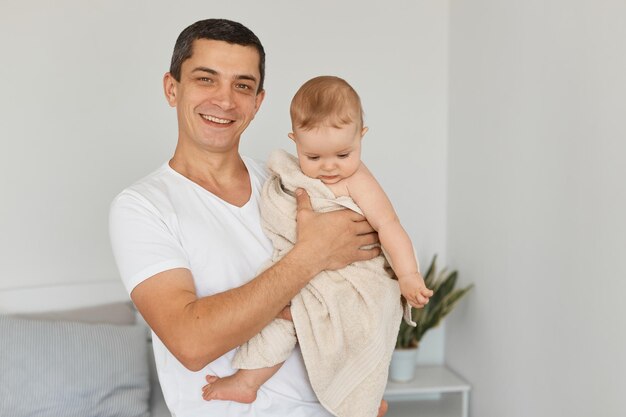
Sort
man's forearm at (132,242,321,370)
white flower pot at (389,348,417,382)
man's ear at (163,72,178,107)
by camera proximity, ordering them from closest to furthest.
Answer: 1. man's forearm at (132,242,321,370)
2. man's ear at (163,72,178,107)
3. white flower pot at (389,348,417,382)

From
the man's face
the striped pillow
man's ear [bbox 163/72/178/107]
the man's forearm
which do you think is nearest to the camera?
the man's forearm

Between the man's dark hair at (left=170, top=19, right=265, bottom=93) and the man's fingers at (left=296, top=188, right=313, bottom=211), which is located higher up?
the man's dark hair at (left=170, top=19, right=265, bottom=93)

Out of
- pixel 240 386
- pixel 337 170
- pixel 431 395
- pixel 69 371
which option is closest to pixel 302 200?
pixel 337 170

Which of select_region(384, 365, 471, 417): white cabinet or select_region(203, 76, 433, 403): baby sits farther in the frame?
select_region(384, 365, 471, 417): white cabinet

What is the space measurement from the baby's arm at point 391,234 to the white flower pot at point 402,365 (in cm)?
155

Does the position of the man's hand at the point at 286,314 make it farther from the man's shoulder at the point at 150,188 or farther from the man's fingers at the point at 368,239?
the man's shoulder at the point at 150,188

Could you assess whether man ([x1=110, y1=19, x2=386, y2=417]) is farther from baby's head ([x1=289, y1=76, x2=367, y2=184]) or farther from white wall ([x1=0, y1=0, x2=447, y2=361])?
white wall ([x1=0, y1=0, x2=447, y2=361])

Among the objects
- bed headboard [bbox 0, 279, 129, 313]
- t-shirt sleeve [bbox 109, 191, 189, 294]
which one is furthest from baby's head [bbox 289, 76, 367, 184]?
bed headboard [bbox 0, 279, 129, 313]

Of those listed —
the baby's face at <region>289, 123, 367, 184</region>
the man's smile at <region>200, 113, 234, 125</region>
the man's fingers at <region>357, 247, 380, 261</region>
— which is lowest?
the man's fingers at <region>357, 247, 380, 261</region>

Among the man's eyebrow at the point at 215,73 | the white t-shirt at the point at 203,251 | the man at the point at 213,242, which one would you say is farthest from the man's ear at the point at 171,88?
the white t-shirt at the point at 203,251

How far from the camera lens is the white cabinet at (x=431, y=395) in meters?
3.13

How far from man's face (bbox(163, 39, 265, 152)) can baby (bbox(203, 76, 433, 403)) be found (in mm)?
170

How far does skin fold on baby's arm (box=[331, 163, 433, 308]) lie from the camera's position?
1.61 m

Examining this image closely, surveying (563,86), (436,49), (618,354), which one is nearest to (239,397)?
(618,354)
